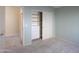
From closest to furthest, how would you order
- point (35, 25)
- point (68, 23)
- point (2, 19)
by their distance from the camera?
1. point (68, 23)
2. point (35, 25)
3. point (2, 19)

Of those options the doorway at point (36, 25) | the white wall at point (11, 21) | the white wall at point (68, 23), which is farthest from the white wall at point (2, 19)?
the white wall at point (68, 23)

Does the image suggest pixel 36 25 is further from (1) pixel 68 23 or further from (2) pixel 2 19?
(2) pixel 2 19

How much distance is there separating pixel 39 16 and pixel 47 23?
55cm

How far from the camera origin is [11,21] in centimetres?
702

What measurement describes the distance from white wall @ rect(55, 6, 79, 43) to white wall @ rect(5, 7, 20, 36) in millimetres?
2540

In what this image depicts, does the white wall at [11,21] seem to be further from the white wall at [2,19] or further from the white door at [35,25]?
the white door at [35,25]

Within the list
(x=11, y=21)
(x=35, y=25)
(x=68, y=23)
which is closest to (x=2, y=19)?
(x=11, y=21)

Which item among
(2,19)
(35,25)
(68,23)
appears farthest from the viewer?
(2,19)

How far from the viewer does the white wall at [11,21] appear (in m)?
6.87

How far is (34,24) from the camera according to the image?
584 cm

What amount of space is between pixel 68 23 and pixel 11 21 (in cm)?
348

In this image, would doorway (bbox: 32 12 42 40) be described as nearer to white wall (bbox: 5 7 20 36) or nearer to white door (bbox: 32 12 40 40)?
white door (bbox: 32 12 40 40)
